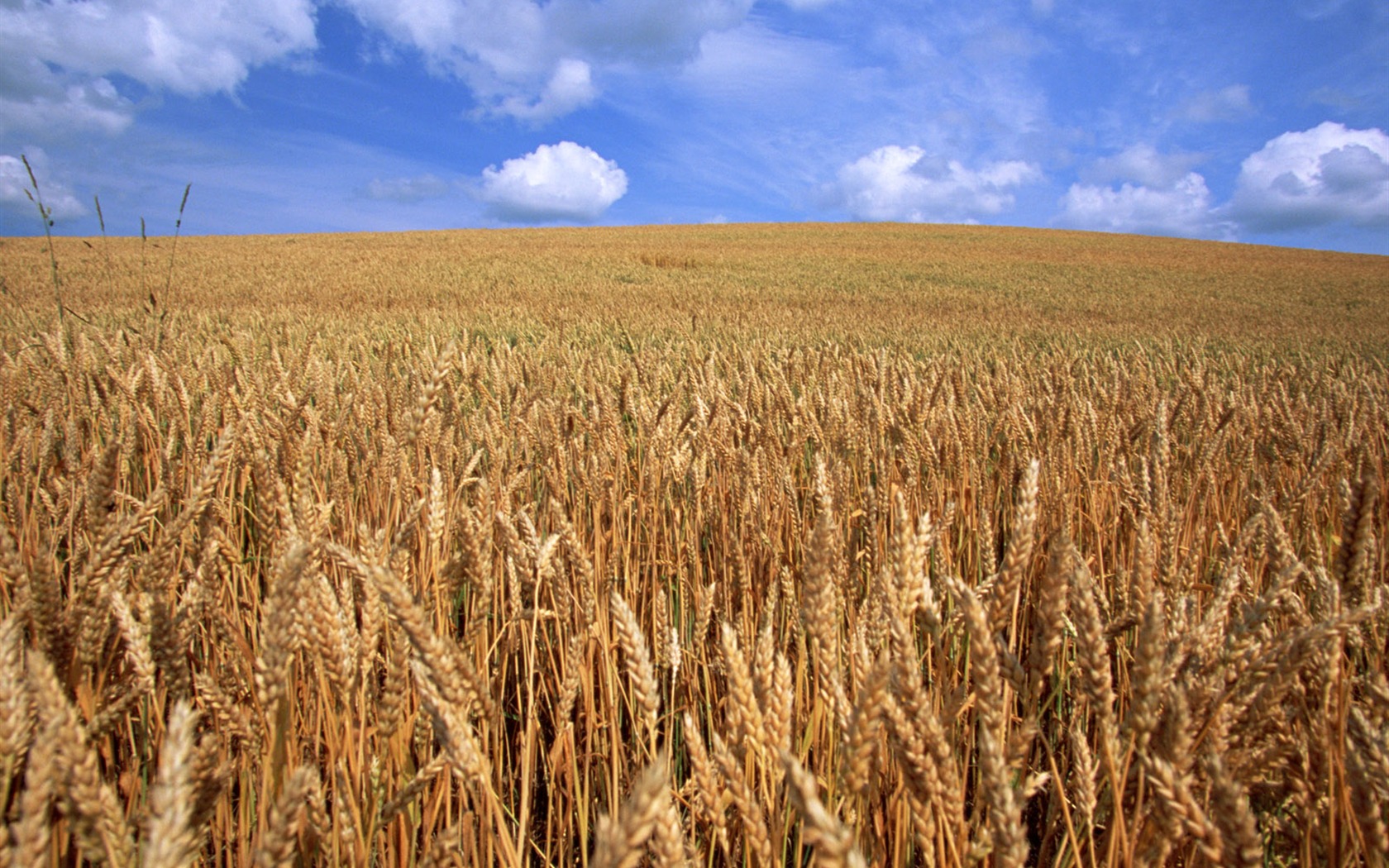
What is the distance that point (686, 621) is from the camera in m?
1.79

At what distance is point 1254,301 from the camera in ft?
45.9

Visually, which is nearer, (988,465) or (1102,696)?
(1102,696)

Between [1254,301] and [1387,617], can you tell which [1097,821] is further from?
[1254,301]

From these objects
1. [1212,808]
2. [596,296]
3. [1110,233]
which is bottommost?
[1212,808]

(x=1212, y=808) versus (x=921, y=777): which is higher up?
(x=921, y=777)

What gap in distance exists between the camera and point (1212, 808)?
843mm

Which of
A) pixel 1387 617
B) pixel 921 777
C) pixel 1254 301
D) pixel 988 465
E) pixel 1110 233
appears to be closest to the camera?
pixel 921 777

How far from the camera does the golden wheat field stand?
2.15 feet

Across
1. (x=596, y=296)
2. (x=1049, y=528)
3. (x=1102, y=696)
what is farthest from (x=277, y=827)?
(x=596, y=296)

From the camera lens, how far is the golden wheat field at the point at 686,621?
66 cm

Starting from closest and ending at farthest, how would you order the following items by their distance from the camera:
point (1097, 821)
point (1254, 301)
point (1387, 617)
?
point (1097, 821) → point (1387, 617) → point (1254, 301)

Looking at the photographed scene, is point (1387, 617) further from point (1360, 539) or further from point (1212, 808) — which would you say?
point (1212, 808)

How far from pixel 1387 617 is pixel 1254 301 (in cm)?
1642

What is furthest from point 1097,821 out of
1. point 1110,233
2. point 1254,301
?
point 1110,233
